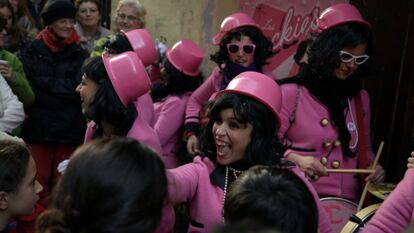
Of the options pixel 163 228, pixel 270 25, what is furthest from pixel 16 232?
pixel 270 25

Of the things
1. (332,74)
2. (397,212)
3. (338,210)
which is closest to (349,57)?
(332,74)

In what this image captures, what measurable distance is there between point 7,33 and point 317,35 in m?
2.93

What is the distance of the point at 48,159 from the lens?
15.6 feet

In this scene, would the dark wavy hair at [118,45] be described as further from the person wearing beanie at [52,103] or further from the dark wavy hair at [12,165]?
the dark wavy hair at [12,165]

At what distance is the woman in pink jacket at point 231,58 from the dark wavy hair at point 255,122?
1663 millimetres

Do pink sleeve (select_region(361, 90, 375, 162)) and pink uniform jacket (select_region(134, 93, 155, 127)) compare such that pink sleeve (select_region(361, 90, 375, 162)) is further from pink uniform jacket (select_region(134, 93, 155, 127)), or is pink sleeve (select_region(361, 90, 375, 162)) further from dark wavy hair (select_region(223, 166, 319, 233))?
dark wavy hair (select_region(223, 166, 319, 233))

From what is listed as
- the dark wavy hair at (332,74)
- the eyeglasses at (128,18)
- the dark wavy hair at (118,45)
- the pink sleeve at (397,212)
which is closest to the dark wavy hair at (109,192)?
the pink sleeve at (397,212)

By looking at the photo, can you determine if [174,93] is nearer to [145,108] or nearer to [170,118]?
[170,118]

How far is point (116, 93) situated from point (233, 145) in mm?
809

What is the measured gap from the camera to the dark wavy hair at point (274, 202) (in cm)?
192

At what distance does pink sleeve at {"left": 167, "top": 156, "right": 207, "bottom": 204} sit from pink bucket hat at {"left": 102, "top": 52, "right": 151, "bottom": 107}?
69 cm

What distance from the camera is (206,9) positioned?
583 cm

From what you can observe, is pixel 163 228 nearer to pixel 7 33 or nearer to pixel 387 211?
pixel 387 211

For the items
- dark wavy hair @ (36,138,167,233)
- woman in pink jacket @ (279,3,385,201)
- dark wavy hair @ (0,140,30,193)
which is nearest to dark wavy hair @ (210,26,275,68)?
woman in pink jacket @ (279,3,385,201)
